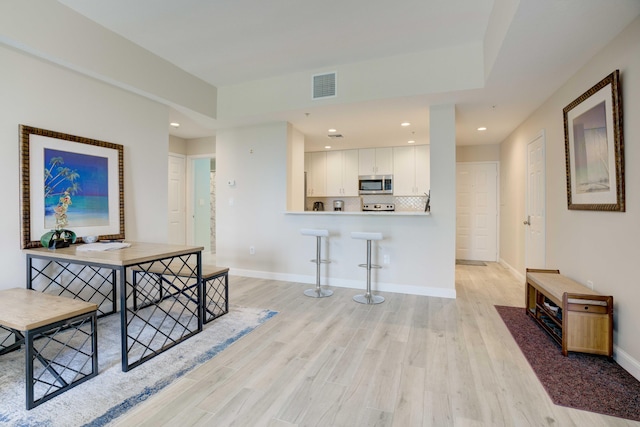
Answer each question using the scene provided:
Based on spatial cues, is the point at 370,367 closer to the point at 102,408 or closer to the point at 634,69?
the point at 102,408

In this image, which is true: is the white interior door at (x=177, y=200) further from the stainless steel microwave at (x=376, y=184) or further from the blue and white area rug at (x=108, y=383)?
the stainless steel microwave at (x=376, y=184)

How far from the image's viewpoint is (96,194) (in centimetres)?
303

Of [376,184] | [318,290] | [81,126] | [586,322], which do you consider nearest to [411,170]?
[376,184]

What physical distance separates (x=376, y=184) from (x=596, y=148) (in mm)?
4160

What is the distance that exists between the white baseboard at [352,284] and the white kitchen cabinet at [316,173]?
110 inches

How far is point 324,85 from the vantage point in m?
3.73

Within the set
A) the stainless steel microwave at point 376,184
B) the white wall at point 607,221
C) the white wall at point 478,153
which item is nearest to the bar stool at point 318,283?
the white wall at point 607,221

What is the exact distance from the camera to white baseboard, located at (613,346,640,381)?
1.97 metres

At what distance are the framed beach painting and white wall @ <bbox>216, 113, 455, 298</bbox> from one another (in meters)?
1.78

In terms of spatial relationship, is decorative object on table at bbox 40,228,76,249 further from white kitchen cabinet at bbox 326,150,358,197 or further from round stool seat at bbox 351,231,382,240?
white kitchen cabinet at bbox 326,150,358,197

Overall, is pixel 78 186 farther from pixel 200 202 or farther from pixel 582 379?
pixel 582 379

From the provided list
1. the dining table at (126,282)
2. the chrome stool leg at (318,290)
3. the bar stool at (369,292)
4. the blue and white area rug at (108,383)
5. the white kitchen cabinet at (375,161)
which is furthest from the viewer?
the white kitchen cabinet at (375,161)

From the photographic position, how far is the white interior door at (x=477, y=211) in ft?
19.6

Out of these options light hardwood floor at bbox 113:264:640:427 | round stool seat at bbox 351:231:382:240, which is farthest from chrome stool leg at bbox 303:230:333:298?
light hardwood floor at bbox 113:264:640:427
